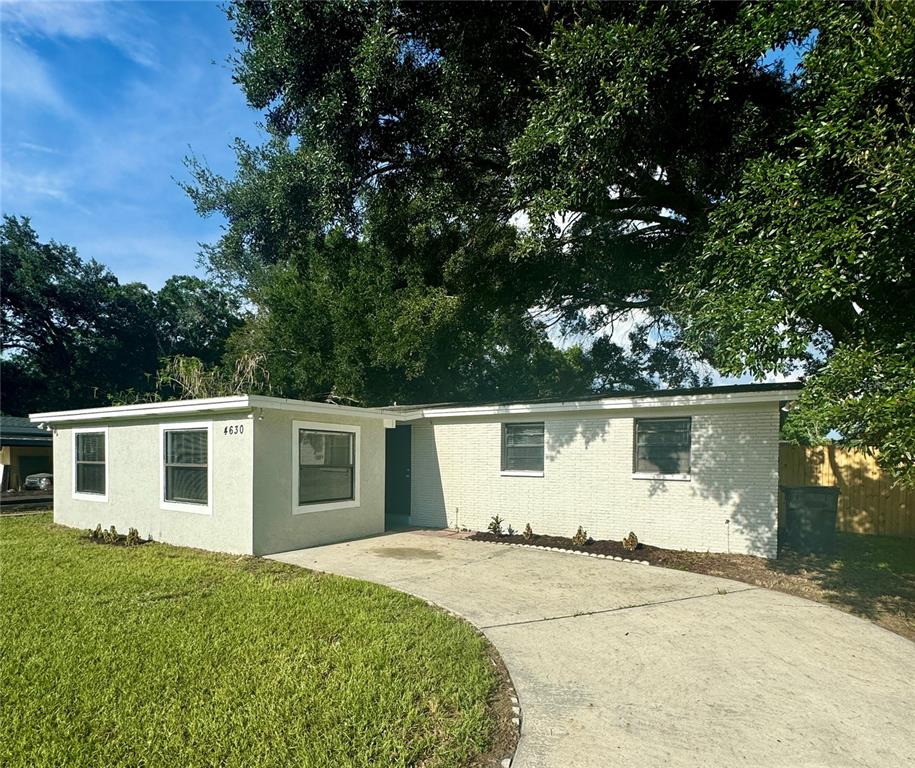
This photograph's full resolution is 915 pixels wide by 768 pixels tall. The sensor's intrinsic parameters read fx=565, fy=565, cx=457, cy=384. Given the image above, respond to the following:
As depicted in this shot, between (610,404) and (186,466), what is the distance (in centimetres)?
719

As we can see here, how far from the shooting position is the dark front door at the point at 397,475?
41.1 ft

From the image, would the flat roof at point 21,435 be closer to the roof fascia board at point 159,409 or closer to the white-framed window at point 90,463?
the roof fascia board at point 159,409

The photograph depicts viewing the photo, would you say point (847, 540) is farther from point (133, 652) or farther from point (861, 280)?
point (133, 652)

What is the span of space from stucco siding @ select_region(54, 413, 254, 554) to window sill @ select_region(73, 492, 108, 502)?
2.9 inches

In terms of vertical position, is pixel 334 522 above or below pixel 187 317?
below

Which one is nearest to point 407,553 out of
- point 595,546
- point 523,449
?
point 595,546

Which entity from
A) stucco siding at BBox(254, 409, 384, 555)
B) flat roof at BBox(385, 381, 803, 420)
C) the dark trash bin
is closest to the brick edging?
stucco siding at BBox(254, 409, 384, 555)

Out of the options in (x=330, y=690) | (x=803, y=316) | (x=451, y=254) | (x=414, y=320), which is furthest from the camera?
Result: (x=414, y=320)

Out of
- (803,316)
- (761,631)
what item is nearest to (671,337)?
(803,316)

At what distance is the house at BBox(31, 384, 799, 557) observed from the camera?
28.2 ft

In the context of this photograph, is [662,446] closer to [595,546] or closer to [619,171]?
[595,546]

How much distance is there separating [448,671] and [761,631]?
3168 mm

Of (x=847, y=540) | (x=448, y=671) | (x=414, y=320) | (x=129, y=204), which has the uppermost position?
(x=129, y=204)

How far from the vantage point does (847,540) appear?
10.4 meters
